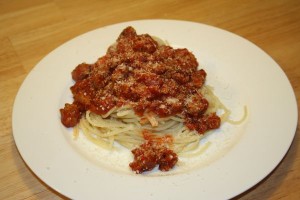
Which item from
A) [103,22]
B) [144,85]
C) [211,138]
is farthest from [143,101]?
[103,22]

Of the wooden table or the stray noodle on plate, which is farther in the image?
the wooden table

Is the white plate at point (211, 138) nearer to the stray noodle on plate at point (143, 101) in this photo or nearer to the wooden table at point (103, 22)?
the stray noodle on plate at point (143, 101)

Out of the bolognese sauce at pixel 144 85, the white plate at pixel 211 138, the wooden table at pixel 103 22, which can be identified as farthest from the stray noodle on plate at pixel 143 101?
the wooden table at pixel 103 22

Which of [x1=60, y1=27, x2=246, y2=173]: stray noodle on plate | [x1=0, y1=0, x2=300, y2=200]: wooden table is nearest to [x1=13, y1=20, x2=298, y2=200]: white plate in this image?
[x1=60, y1=27, x2=246, y2=173]: stray noodle on plate

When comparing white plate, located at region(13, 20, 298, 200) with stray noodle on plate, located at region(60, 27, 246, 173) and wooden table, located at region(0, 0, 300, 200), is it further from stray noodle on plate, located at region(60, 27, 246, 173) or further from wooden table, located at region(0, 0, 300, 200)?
wooden table, located at region(0, 0, 300, 200)

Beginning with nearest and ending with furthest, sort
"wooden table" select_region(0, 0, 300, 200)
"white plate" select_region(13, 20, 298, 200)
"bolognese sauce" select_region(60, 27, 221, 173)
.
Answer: "white plate" select_region(13, 20, 298, 200) < "bolognese sauce" select_region(60, 27, 221, 173) < "wooden table" select_region(0, 0, 300, 200)

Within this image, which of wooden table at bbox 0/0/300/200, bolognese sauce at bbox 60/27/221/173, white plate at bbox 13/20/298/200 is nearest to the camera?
white plate at bbox 13/20/298/200
